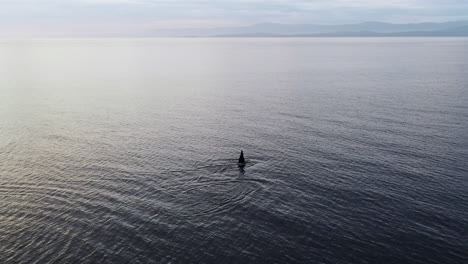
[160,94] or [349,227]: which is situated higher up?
[349,227]

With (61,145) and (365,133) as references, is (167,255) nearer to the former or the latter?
(61,145)

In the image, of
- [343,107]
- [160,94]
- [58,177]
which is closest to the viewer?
[58,177]

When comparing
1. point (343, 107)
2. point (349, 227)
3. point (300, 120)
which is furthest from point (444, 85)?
point (349, 227)

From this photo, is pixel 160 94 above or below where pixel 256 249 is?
below

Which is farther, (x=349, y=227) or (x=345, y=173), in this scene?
(x=345, y=173)

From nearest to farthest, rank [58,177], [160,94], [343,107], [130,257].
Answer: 1. [130,257]
2. [58,177]
3. [343,107]
4. [160,94]

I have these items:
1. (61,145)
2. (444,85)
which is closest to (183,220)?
(61,145)

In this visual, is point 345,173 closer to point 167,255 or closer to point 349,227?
point 349,227

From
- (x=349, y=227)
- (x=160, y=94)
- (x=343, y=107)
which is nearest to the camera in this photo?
(x=349, y=227)

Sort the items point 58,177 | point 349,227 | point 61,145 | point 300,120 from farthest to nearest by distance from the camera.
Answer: point 300,120, point 61,145, point 58,177, point 349,227
